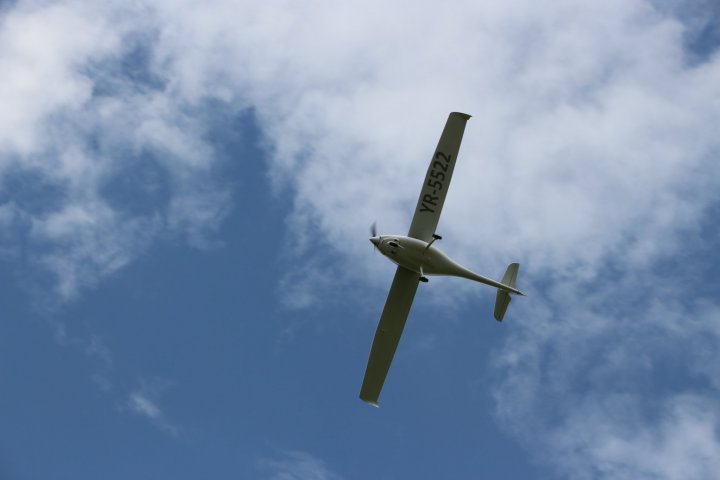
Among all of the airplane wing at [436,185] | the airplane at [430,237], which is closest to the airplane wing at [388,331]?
the airplane at [430,237]

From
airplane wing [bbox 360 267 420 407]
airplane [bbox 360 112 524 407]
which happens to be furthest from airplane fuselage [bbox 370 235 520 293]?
airplane wing [bbox 360 267 420 407]

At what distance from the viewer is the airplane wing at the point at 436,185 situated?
38.5 meters

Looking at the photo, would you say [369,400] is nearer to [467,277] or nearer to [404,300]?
[404,300]

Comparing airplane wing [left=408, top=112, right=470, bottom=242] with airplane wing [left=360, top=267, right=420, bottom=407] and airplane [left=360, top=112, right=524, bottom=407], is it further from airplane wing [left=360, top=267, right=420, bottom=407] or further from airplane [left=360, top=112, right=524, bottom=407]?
airplane wing [left=360, top=267, right=420, bottom=407]

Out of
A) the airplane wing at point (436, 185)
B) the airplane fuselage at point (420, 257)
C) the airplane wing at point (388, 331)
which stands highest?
the airplane wing at point (436, 185)

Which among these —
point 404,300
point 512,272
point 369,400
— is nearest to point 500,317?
point 512,272

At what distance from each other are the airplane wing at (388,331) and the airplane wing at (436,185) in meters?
2.60

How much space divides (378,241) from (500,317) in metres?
8.29

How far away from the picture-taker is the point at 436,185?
127 feet

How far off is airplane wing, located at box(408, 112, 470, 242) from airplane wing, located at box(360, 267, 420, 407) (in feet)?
8.54

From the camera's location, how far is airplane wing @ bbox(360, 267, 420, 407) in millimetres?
40312

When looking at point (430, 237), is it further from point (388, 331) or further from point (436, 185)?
point (388, 331)

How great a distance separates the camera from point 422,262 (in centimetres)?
3847

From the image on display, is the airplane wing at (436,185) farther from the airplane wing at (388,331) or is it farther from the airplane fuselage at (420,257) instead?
the airplane wing at (388,331)
